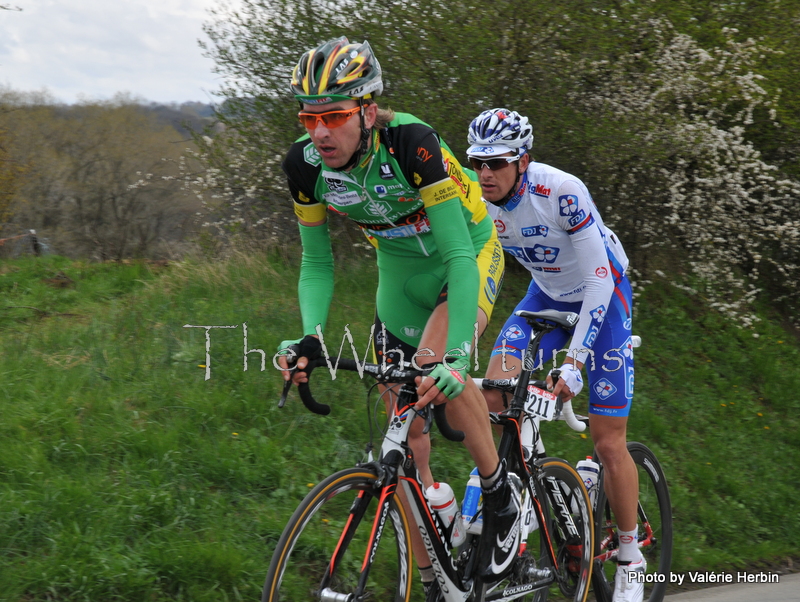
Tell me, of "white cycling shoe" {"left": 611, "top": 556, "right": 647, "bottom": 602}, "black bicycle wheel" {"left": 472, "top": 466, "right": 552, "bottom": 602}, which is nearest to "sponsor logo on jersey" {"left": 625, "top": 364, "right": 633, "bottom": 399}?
"black bicycle wheel" {"left": 472, "top": 466, "right": 552, "bottom": 602}

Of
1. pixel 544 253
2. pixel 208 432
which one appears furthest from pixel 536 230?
pixel 208 432

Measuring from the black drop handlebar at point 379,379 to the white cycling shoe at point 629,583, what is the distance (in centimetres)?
180

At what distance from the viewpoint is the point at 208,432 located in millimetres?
4539

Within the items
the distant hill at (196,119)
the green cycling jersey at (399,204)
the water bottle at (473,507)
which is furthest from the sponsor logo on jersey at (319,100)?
the distant hill at (196,119)

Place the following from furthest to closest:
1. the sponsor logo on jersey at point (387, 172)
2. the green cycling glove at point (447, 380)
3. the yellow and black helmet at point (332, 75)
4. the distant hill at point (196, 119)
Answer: the distant hill at point (196, 119) → the sponsor logo on jersey at point (387, 172) → the yellow and black helmet at point (332, 75) → the green cycling glove at point (447, 380)

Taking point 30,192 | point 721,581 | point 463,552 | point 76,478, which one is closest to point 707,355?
point 721,581

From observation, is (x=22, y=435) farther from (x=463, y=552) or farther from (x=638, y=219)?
(x=638, y=219)

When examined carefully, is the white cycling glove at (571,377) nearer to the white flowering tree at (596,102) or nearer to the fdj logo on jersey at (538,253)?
the fdj logo on jersey at (538,253)

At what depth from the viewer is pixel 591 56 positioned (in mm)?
7535

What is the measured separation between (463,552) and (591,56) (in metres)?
5.85

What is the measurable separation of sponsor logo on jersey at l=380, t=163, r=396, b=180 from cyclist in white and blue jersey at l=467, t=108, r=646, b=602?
0.68 meters

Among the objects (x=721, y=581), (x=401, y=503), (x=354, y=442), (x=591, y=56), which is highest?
(x=591, y=56)

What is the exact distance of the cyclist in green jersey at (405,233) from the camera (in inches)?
109

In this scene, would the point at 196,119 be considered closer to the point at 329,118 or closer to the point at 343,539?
the point at 329,118
